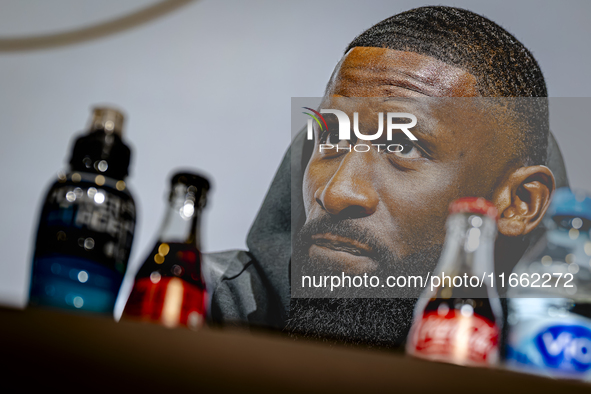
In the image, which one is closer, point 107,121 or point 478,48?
point 107,121

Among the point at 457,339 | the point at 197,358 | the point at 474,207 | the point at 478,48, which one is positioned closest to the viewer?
the point at 197,358

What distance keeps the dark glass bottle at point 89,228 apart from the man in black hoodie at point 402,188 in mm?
240

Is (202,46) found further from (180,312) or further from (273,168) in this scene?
(180,312)

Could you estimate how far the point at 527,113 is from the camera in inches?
28.0

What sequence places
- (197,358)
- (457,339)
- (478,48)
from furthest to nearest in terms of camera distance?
1. (478,48)
2. (457,339)
3. (197,358)

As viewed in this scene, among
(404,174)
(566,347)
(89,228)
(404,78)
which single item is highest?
(404,78)

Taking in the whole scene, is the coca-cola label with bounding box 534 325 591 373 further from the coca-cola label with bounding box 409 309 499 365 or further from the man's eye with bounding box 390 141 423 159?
the man's eye with bounding box 390 141 423 159

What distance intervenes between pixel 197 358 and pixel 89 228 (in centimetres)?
26

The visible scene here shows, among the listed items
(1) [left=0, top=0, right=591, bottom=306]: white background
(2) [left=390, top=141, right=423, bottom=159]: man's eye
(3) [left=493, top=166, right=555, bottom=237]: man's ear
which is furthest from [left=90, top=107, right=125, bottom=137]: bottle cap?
(3) [left=493, top=166, right=555, bottom=237]: man's ear

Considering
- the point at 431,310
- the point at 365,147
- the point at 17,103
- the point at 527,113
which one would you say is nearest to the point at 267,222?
the point at 365,147

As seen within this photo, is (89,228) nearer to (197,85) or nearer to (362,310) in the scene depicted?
(362,310)

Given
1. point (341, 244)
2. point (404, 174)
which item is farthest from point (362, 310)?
point (404, 174)

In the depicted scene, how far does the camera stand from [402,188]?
0.71 m

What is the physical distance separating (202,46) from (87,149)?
18.3 inches
